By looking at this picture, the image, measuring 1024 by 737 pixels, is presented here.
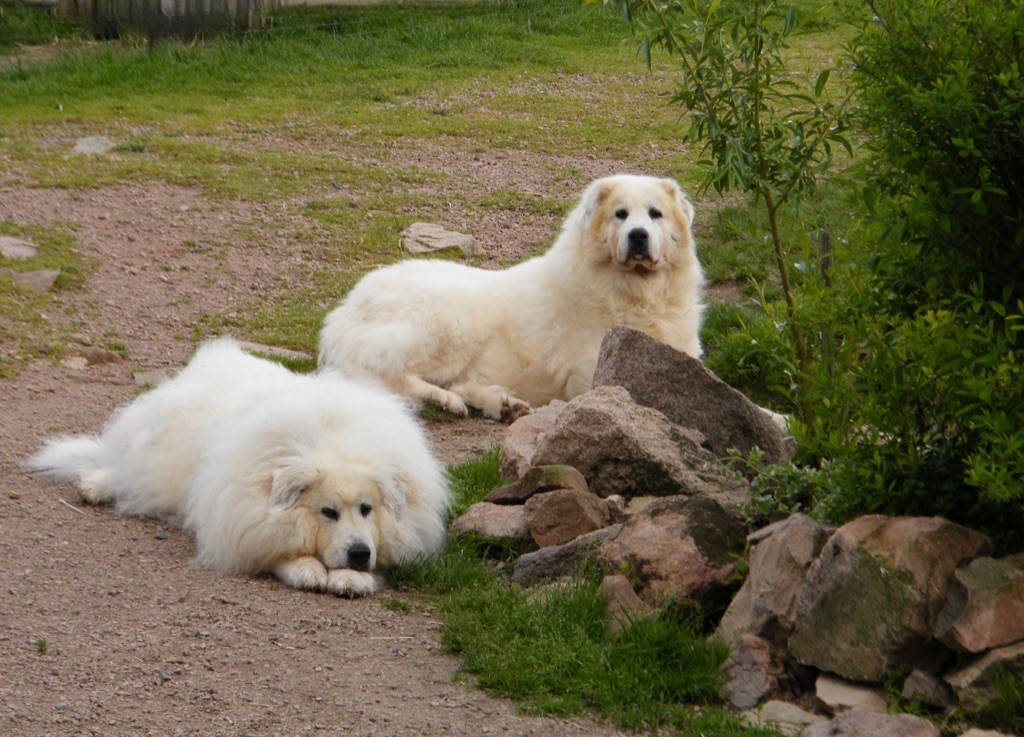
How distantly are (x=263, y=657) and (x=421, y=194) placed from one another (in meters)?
9.05

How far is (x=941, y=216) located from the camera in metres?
4.44

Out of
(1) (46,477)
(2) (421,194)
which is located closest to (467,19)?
(2) (421,194)

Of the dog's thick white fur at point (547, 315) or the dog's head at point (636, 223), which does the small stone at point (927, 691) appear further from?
the dog's head at point (636, 223)

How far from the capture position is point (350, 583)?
574 cm

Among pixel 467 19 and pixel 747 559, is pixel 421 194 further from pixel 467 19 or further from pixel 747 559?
pixel 747 559

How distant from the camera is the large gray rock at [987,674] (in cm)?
420

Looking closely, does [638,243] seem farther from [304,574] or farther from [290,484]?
[304,574]

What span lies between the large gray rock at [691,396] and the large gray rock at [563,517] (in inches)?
39.0

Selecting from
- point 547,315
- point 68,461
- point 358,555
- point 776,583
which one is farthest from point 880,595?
point 547,315

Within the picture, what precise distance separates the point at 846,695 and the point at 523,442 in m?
2.93

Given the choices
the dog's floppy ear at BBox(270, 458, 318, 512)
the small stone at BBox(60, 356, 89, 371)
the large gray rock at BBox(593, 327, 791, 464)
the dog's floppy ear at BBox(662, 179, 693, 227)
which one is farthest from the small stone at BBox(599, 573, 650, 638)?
the small stone at BBox(60, 356, 89, 371)

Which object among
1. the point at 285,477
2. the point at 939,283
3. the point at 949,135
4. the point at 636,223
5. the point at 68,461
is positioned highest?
the point at 949,135

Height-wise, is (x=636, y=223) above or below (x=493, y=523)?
above

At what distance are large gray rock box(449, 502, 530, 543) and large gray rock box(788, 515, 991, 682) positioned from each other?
69.6 inches
